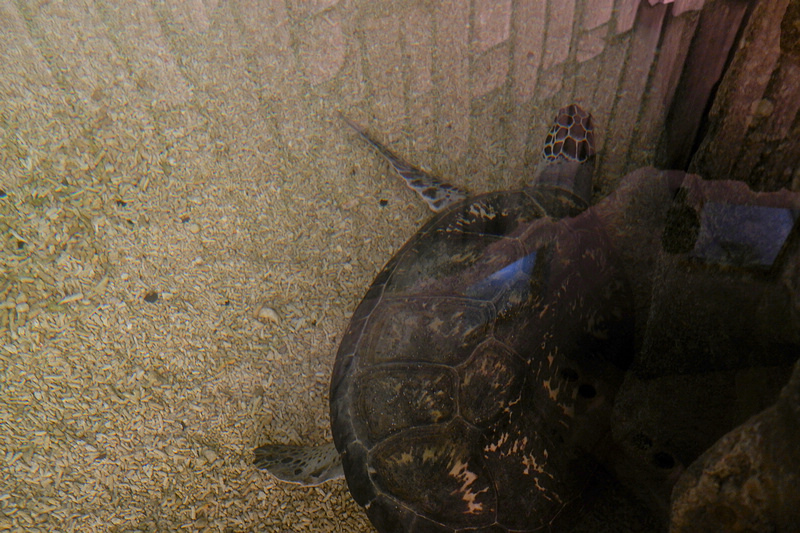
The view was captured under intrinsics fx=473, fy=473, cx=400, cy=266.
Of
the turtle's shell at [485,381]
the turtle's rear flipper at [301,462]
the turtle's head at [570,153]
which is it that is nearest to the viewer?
the turtle's shell at [485,381]

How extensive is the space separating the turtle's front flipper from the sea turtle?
13.8 inches

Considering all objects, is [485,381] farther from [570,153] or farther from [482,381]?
[570,153]

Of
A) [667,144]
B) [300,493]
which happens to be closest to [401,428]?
[300,493]

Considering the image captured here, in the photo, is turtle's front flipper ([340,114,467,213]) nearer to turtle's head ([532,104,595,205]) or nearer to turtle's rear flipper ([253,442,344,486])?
turtle's head ([532,104,595,205])

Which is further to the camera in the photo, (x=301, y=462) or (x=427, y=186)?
(x=427, y=186)

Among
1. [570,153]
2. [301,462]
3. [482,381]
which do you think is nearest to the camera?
[482,381]

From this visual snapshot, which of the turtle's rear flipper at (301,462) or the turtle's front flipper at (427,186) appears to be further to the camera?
the turtle's front flipper at (427,186)

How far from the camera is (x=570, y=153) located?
6.52ft

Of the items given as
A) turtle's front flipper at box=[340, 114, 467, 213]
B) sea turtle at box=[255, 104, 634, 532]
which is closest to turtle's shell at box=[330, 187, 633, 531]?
sea turtle at box=[255, 104, 634, 532]

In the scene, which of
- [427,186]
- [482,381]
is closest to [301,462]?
[482,381]

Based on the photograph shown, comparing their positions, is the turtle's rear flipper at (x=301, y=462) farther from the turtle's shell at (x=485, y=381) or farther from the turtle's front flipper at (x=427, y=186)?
the turtle's front flipper at (x=427, y=186)

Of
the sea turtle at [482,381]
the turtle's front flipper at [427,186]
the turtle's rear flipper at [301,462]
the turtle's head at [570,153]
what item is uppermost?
the turtle's head at [570,153]

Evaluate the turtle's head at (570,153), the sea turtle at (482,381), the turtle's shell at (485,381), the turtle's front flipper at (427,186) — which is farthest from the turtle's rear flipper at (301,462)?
the turtle's head at (570,153)

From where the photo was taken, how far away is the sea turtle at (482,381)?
4.23 ft
